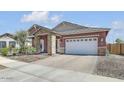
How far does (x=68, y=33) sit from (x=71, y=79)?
15.5 metres

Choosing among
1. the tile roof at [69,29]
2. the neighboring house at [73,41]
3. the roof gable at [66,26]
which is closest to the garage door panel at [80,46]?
the neighboring house at [73,41]

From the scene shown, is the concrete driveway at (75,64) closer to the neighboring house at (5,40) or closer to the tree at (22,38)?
the tree at (22,38)

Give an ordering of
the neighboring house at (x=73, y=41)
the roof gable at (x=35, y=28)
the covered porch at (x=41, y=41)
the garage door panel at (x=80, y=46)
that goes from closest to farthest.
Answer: the neighboring house at (x=73, y=41)
the garage door panel at (x=80, y=46)
the roof gable at (x=35, y=28)
the covered porch at (x=41, y=41)

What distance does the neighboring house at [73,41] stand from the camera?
2197 cm

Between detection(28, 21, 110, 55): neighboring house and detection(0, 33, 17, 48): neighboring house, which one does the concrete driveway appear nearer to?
detection(28, 21, 110, 55): neighboring house

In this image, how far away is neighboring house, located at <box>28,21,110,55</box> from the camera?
22.0m

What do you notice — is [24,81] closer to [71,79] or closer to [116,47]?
[71,79]

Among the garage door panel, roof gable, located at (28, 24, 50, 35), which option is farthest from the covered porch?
the garage door panel

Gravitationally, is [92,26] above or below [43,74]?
above

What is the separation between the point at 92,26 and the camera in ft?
79.7
